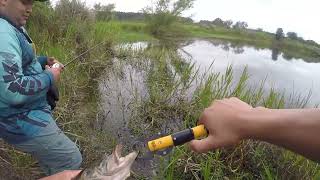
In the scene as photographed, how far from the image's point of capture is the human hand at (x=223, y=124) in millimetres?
1229

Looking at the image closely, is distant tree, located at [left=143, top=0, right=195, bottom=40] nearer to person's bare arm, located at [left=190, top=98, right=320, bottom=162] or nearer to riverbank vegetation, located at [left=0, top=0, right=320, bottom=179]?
riverbank vegetation, located at [left=0, top=0, right=320, bottom=179]

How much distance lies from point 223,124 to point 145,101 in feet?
19.0

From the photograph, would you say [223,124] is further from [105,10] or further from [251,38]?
[251,38]

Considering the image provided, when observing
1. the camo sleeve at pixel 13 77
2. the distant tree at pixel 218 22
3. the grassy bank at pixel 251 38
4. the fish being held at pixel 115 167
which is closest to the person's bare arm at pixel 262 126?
the fish being held at pixel 115 167

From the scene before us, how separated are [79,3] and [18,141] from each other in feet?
31.8

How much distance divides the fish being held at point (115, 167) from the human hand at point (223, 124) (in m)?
0.47

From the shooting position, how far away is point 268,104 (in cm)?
529

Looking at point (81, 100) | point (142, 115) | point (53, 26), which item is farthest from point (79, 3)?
point (142, 115)

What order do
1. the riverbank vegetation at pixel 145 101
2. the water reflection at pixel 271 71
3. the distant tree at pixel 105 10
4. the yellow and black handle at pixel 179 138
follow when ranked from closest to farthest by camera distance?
1. the yellow and black handle at pixel 179 138
2. the riverbank vegetation at pixel 145 101
3. the water reflection at pixel 271 71
4. the distant tree at pixel 105 10

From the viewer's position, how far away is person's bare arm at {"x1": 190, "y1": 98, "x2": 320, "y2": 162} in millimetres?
1084

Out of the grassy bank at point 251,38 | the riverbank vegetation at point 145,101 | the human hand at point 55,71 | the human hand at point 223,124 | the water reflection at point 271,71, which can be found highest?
the human hand at point 223,124

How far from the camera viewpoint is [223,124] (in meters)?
1.25

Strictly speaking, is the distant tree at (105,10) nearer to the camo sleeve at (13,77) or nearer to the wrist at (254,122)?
the camo sleeve at (13,77)

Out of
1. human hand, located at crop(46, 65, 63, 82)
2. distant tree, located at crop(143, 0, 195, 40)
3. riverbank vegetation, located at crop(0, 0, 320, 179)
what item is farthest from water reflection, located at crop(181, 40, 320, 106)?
distant tree, located at crop(143, 0, 195, 40)
